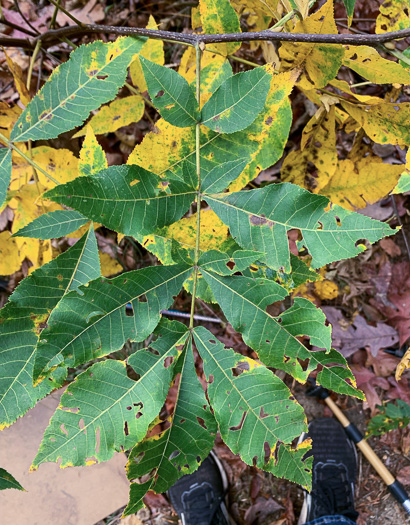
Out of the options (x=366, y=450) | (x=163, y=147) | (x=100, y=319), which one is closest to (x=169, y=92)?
(x=163, y=147)

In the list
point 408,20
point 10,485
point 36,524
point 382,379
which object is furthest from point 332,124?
point 36,524

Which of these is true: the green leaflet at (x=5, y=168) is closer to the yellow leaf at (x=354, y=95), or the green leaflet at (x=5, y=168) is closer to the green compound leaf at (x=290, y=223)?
the green compound leaf at (x=290, y=223)

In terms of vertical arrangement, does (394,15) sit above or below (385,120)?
above

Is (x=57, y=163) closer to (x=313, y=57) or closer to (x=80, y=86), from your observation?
(x=80, y=86)

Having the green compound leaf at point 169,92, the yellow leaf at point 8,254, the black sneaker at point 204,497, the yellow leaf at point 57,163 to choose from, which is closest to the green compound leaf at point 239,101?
the green compound leaf at point 169,92

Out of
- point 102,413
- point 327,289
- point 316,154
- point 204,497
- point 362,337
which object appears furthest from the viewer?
point 204,497

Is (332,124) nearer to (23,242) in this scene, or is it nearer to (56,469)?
(23,242)

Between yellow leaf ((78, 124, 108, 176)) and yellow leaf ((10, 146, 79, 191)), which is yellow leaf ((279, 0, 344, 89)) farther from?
yellow leaf ((10, 146, 79, 191))

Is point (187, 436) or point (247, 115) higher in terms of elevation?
point (247, 115)
